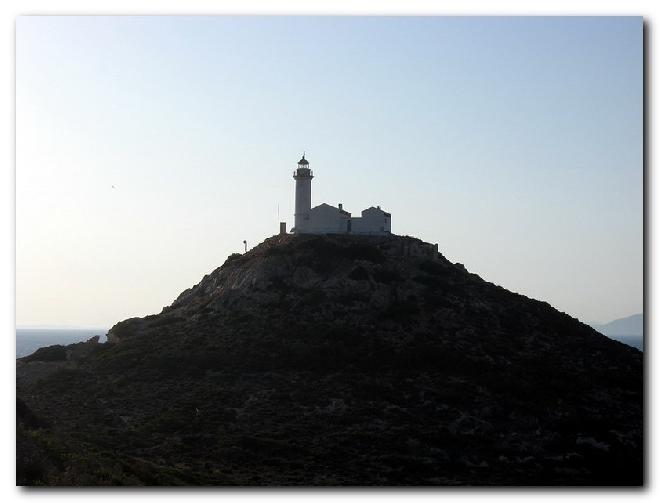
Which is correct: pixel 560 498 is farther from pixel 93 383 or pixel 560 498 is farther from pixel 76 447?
pixel 93 383

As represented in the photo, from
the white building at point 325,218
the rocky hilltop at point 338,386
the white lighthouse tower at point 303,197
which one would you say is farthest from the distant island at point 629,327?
the white lighthouse tower at point 303,197

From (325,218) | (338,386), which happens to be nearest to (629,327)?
(338,386)

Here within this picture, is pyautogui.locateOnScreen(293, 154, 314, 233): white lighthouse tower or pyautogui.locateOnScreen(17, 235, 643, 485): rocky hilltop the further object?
pyautogui.locateOnScreen(293, 154, 314, 233): white lighthouse tower

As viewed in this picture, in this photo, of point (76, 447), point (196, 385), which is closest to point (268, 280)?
point (196, 385)

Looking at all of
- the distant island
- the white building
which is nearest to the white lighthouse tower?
the white building

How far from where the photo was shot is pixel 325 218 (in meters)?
56.7

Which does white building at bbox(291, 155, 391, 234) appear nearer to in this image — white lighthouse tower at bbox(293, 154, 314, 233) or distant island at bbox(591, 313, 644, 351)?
white lighthouse tower at bbox(293, 154, 314, 233)

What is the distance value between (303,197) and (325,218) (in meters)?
2.14

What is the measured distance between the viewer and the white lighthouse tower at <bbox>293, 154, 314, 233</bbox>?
57.0 m

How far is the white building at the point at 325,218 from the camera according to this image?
5672 centimetres

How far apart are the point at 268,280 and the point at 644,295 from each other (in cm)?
3018

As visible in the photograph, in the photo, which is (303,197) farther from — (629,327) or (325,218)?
(629,327)

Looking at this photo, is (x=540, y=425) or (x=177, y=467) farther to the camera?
(x=540, y=425)

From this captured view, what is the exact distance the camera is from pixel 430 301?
4962 cm
